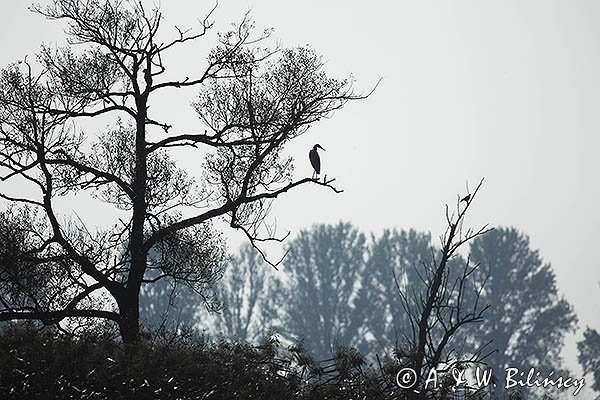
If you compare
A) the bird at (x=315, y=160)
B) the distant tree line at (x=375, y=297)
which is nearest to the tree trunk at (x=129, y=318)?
the bird at (x=315, y=160)

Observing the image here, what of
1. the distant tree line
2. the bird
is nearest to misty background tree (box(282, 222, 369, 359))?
the distant tree line

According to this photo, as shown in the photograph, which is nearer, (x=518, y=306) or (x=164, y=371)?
(x=164, y=371)

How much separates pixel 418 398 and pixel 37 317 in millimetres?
10302

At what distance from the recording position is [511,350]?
57188 mm

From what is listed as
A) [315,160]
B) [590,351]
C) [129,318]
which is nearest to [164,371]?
[129,318]

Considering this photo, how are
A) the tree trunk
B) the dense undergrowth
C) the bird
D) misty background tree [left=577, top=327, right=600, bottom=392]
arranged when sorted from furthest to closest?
misty background tree [left=577, top=327, right=600, bottom=392], the bird, the tree trunk, the dense undergrowth

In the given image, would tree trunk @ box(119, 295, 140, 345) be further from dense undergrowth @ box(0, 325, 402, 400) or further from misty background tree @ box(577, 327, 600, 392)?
misty background tree @ box(577, 327, 600, 392)

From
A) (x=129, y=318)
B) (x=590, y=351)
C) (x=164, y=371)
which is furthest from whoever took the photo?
(x=590, y=351)

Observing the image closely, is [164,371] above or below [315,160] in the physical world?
below

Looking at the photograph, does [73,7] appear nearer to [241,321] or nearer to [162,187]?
[162,187]

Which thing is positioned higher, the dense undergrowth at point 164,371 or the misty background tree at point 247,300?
the misty background tree at point 247,300

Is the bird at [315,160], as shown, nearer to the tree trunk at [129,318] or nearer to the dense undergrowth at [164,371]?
the tree trunk at [129,318]

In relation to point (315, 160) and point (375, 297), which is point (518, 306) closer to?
point (375, 297)

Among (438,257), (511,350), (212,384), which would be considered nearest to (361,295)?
(438,257)
